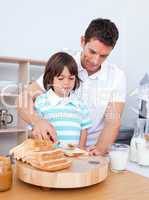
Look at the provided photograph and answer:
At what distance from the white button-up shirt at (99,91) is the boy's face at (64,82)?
24 centimetres

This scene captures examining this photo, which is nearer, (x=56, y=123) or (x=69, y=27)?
(x=56, y=123)

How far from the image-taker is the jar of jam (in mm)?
852

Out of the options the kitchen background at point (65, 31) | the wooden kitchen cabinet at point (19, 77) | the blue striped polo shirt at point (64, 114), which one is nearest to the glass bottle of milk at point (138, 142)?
the blue striped polo shirt at point (64, 114)

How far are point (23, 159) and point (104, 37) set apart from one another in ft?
2.62

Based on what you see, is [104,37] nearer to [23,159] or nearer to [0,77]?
[23,159]

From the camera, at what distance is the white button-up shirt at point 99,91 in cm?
176

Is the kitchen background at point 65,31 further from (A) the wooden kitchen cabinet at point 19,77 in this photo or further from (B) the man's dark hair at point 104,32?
(B) the man's dark hair at point 104,32

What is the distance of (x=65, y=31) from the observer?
3.30 metres

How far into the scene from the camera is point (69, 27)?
3322mm

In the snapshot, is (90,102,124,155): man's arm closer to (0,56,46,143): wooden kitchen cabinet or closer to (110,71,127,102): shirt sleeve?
(110,71,127,102): shirt sleeve

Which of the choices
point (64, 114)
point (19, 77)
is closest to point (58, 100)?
point (64, 114)

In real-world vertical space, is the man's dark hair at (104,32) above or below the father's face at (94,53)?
above

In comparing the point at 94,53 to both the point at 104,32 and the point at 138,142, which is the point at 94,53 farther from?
the point at 138,142

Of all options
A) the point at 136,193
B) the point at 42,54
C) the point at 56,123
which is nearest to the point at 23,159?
the point at 136,193
